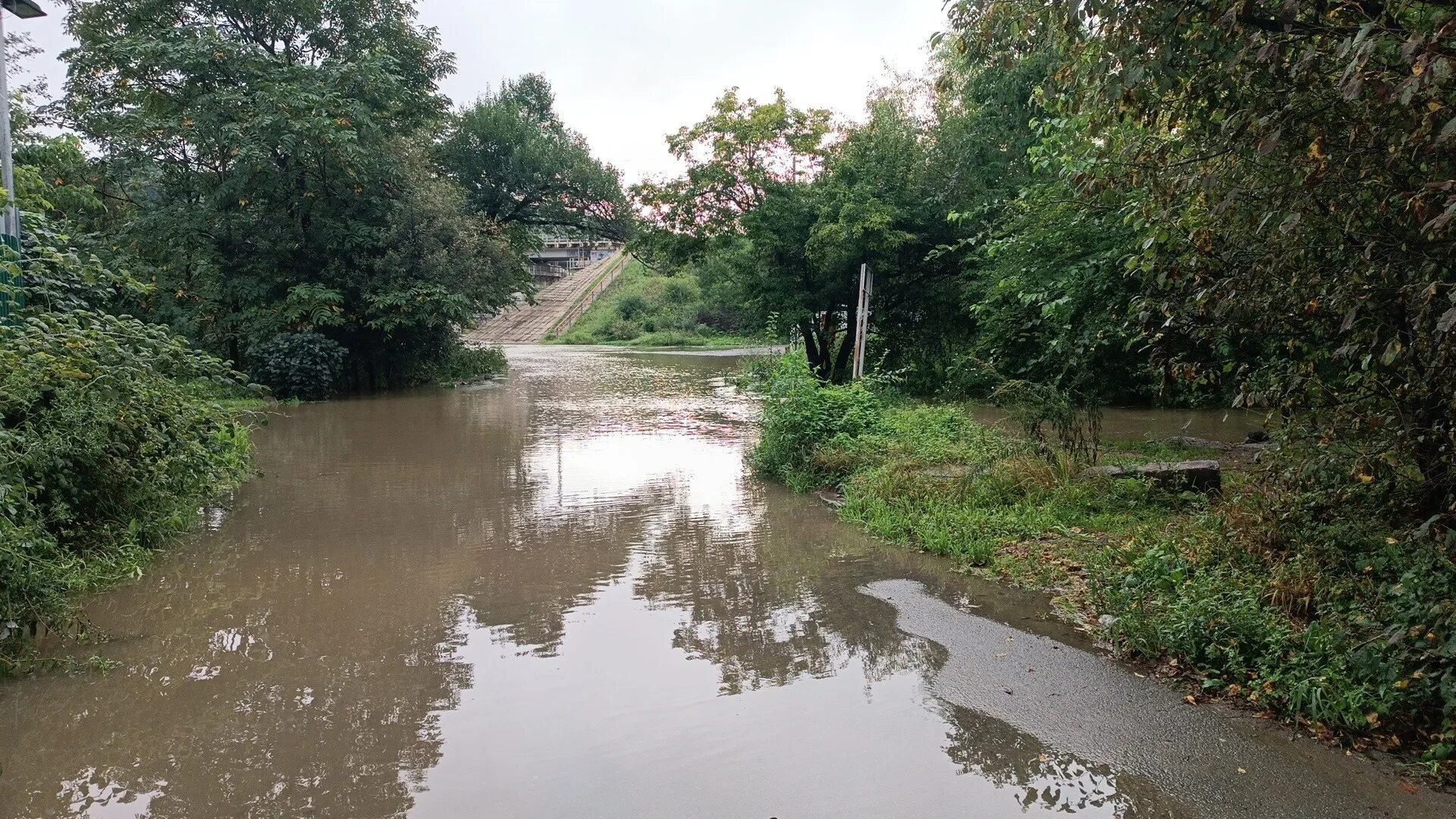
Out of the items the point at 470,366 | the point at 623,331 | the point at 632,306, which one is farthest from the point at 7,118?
the point at 632,306

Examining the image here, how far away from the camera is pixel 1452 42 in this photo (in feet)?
12.5

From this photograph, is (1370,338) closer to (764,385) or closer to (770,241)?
(764,385)

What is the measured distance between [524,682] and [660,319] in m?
43.3

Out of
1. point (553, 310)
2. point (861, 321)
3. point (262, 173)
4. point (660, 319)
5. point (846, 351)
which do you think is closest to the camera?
point (861, 321)

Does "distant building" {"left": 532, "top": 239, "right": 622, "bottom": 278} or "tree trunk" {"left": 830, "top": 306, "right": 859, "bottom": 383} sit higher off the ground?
"distant building" {"left": 532, "top": 239, "right": 622, "bottom": 278}

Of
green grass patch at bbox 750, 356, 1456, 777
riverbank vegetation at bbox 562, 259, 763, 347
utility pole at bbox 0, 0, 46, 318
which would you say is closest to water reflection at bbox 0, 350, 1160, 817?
green grass patch at bbox 750, 356, 1456, 777

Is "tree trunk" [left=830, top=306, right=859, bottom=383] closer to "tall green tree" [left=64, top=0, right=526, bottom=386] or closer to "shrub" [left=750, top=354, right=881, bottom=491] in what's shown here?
"shrub" [left=750, top=354, right=881, bottom=491]

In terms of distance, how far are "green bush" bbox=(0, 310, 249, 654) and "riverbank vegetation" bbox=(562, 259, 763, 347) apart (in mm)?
35695

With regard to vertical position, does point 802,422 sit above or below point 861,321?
below

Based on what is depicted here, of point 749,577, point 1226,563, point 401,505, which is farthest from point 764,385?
point 1226,563

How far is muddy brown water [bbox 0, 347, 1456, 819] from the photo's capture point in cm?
383

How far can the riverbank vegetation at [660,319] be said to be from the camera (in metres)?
44.8

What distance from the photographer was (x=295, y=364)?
19.5m

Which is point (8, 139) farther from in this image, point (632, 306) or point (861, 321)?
point (632, 306)
